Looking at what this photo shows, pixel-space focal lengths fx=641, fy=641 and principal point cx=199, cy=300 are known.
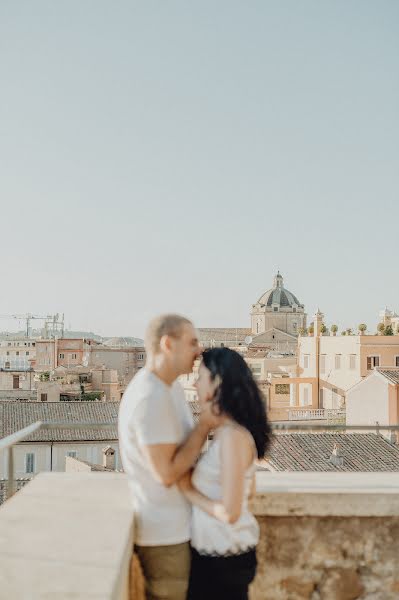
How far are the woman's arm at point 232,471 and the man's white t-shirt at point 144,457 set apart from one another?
0.16 metres

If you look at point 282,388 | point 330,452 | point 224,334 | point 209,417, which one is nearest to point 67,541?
point 209,417

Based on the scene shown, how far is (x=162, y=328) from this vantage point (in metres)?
2.33

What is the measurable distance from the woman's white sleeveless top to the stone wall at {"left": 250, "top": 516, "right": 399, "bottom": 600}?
2.08ft

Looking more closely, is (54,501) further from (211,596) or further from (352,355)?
(352,355)

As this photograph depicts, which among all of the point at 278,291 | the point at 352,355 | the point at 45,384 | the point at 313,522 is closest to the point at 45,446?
the point at 45,384

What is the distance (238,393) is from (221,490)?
34 cm

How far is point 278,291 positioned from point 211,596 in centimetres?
11471

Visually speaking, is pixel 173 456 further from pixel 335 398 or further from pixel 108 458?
pixel 335 398

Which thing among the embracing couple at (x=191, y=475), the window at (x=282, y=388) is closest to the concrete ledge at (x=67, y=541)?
the embracing couple at (x=191, y=475)

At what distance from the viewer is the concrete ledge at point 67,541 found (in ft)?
5.77

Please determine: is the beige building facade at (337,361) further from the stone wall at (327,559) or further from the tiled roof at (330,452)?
the stone wall at (327,559)

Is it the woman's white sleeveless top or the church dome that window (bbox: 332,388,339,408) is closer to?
the woman's white sleeveless top

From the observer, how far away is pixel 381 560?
2.97 m

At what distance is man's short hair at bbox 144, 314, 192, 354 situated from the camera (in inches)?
91.4
